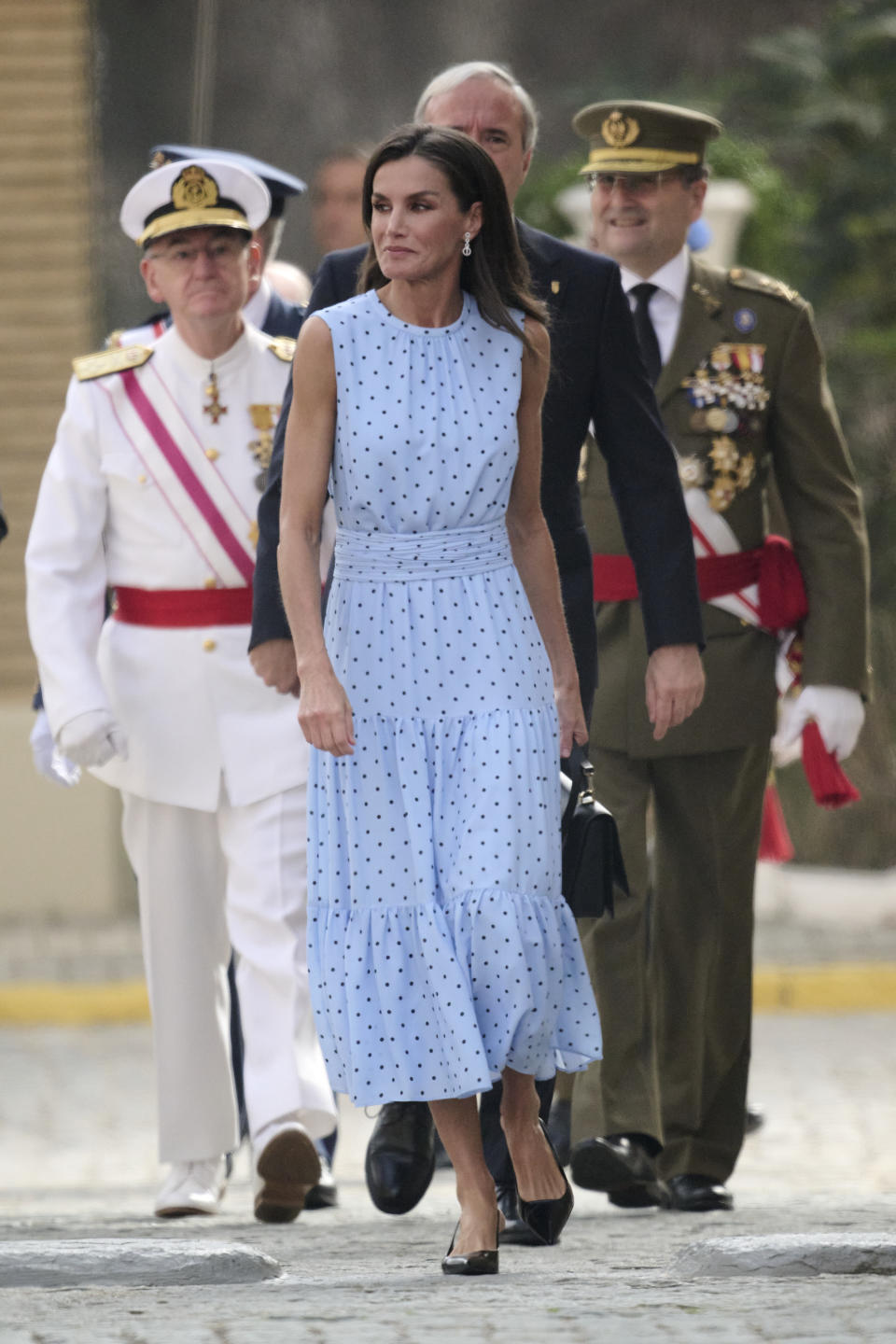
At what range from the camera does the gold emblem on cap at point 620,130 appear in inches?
238

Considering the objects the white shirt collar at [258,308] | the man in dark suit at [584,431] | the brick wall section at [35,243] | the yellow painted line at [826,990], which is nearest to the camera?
the man in dark suit at [584,431]

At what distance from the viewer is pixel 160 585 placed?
5.96 meters

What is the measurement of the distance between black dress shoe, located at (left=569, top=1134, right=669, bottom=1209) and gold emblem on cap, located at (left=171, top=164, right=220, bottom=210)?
2.07 metres

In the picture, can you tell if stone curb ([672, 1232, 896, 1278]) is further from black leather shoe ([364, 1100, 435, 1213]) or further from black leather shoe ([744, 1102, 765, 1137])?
black leather shoe ([744, 1102, 765, 1137])

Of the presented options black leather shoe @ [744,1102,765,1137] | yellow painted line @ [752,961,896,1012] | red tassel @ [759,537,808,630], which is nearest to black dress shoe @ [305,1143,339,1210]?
black leather shoe @ [744,1102,765,1137]

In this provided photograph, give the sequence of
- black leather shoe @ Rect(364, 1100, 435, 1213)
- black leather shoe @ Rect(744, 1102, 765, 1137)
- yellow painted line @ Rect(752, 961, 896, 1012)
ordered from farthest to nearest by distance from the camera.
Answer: yellow painted line @ Rect(752, 961, 896, 1012) → black leather shoe @ Rect(744, 1102, 765, 1137) → black leather shoe @ Rect(364, 1100, 435, 1213)

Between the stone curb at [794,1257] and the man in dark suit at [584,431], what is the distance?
84 centimetres

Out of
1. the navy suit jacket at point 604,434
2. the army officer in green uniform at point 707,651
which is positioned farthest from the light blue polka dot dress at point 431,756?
the army officer in green uniform at point 707,651

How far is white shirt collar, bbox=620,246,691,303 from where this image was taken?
240 inches

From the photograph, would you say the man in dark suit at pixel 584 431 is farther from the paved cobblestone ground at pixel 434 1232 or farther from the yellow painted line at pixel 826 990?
the yellow painted line at pixel 826 990

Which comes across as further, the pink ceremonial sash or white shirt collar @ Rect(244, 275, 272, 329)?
white shirt collar @ Rect(244, 275, 272, 329)

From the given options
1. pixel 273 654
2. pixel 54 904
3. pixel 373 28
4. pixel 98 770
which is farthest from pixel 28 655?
pixel 273 654

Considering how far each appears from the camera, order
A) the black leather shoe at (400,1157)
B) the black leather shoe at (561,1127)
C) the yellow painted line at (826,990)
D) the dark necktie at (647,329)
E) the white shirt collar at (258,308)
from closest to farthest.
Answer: the black leather shoe at (400,1157), the dark necktie at (647,329), the black leather shoe at (561,1127), the white shirt collar at (258,308), the yellow painted line at (826,990)

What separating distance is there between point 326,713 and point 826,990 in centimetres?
659
